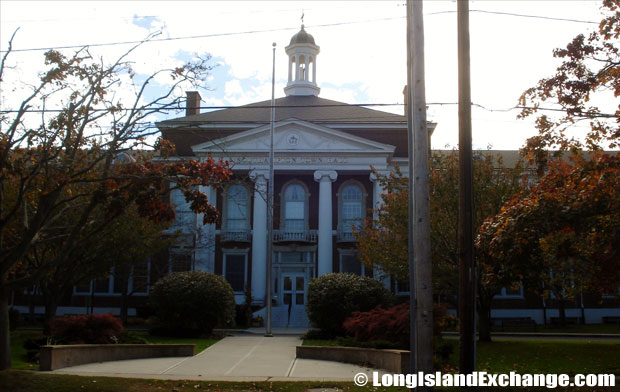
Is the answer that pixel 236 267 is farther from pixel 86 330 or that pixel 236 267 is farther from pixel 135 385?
pixel 135 385

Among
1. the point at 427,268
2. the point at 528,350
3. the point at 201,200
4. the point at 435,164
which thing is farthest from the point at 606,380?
the point at 435,164

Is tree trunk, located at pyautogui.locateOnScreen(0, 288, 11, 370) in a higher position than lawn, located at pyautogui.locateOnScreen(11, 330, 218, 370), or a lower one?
higher

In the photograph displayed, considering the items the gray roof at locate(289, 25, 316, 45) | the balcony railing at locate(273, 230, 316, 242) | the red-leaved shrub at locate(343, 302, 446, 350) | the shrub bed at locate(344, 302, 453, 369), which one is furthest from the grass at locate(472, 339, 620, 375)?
the gray roof at locate(289, 25, 316, 45)

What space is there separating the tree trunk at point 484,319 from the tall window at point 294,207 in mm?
15891

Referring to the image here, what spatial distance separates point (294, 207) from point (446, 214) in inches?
684

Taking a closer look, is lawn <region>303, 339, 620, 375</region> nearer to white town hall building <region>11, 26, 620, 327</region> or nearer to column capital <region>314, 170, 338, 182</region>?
white town hall building <region>11, 26, 620, 327</region>

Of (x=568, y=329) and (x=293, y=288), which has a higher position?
(x=293, y=288)

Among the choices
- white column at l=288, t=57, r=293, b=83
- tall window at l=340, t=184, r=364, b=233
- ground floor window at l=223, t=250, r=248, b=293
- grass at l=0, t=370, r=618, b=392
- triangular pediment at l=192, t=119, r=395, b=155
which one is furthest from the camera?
white column at l=288, t=57, r=293, b=83

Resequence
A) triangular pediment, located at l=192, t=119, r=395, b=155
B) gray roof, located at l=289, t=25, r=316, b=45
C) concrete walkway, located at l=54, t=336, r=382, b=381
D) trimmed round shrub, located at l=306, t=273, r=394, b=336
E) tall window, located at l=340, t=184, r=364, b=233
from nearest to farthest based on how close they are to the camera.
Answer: concrete walkway, located at l=54, t=336, r=382, b=381 → trimmed round shrub, located at l=306, t=273, r=394, b=336 → triangular pediment, located at l=192, t=119, r=395, b=155 → tall window, located at l=340, t=184, r=364, b=233 → gray roof, located at l=289, t=25, r=316, b=45

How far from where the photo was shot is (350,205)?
36.8 m

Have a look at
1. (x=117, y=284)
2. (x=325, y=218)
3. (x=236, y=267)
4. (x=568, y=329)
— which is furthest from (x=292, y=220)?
(x=568, y=329)

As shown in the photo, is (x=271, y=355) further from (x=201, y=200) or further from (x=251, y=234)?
(x=251, y=234)

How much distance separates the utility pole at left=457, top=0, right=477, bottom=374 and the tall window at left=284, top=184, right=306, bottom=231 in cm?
2567

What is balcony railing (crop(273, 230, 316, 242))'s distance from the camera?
35625mm
